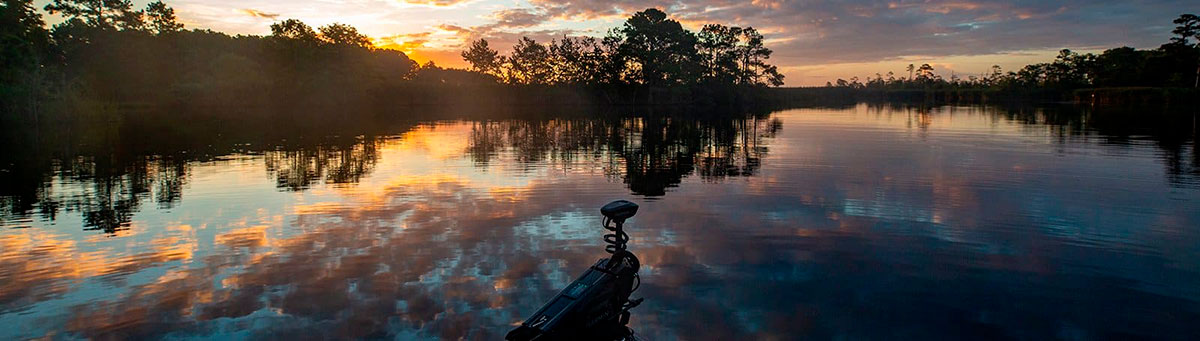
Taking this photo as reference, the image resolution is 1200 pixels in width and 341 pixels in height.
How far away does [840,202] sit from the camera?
64.6 feet

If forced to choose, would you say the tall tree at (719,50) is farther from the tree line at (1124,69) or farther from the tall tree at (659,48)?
the tree line at (1124,69)

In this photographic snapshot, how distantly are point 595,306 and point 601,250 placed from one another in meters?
5.24

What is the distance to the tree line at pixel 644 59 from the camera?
123750 mm

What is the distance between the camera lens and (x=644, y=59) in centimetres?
12581

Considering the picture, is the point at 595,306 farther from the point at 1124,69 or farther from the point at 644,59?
the point at 1124,69

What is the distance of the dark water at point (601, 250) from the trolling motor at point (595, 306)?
0.60 m

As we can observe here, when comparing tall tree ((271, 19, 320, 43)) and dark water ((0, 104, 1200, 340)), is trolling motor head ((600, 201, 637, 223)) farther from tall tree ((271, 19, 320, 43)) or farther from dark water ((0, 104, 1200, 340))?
tall tree ((271, 19, 320, 43))

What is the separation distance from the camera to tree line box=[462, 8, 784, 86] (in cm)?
12375

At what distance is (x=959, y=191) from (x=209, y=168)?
32702 millimetres

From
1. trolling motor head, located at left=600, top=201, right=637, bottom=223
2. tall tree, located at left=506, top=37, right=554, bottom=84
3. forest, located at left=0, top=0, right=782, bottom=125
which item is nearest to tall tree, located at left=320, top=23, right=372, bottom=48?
forest, located at left=0, top=0, right=782, bottom=125

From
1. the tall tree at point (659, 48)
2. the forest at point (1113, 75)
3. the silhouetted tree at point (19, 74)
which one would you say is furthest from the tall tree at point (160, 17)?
the forest at point (1113, 75)

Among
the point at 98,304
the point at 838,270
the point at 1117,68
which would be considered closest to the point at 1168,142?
the point at 838,270

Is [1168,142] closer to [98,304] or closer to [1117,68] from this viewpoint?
[98,304]

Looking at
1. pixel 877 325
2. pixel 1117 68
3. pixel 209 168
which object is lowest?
pixel 877 325
